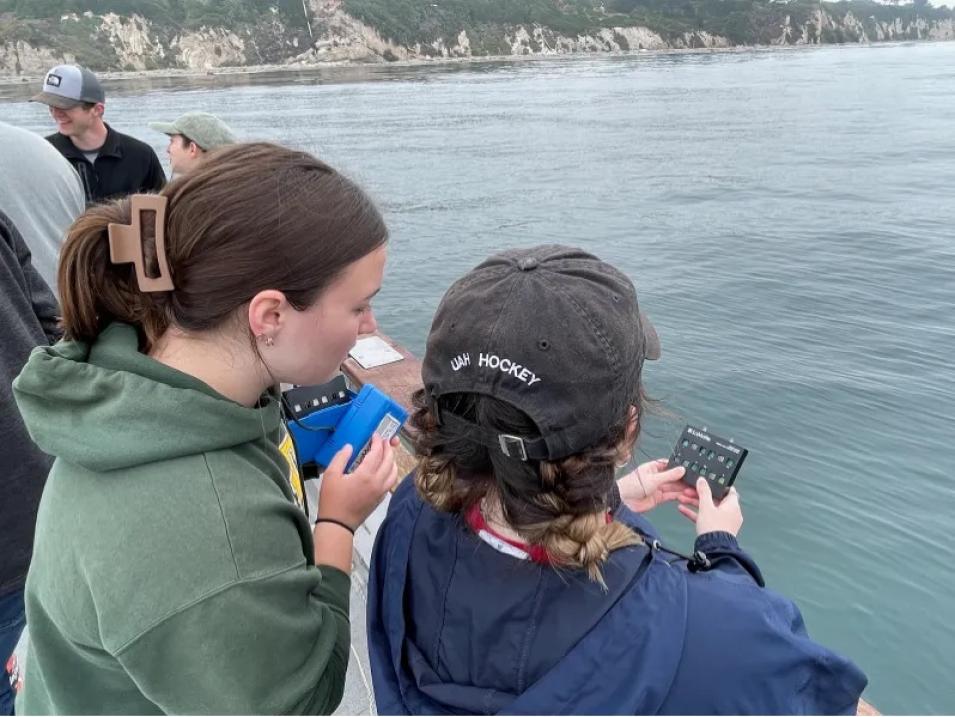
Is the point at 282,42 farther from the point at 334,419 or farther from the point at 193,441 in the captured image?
the point at 193,441

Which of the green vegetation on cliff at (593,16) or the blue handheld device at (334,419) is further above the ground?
the green vegetation on cliff at (593,16)

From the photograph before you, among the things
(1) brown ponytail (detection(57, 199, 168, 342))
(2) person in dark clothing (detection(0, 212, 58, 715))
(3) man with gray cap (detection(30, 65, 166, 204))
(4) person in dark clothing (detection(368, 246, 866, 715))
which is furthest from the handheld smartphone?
(3) man with gray cap (detection(30, 65, 166, 204))

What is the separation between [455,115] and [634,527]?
27.9m

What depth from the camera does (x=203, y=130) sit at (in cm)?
377

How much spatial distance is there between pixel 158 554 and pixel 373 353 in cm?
273

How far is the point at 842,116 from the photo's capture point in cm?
2391

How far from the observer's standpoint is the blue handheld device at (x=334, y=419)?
1.93 metres

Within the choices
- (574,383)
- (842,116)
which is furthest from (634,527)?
(842,116)


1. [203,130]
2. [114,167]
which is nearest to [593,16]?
[114,167]

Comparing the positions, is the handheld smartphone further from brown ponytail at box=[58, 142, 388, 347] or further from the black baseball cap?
brown ponytail at box=[58, 142, 388, 347]

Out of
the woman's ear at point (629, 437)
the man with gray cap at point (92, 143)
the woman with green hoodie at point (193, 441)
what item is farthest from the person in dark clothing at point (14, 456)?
the man with gray cap at point (92, 143)

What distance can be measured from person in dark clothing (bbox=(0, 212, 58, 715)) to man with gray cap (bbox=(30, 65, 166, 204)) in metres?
2.69

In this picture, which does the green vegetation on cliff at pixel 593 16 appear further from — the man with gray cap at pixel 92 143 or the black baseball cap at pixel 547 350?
the black baseball cap at pixel 547 350

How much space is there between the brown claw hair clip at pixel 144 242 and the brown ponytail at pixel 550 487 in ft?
1.72
